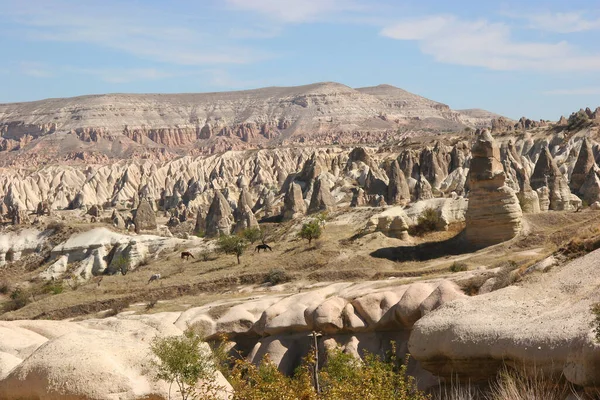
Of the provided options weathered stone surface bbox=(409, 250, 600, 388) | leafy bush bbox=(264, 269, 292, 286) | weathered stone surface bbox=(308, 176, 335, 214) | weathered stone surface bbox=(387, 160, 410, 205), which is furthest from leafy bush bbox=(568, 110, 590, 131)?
weathered stone surface bbox=(409, 250, 600, 388)

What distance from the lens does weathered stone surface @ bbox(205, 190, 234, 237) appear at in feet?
236

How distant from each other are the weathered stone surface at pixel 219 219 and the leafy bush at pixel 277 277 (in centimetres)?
3008

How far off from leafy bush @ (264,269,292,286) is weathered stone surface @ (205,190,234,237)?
30082 millimetres

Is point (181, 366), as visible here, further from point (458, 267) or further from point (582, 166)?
point (582, 166)

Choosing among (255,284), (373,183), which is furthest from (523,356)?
(373,183)

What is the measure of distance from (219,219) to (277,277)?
3381cm

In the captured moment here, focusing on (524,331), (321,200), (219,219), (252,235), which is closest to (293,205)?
(321,200)

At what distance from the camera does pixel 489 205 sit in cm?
4034

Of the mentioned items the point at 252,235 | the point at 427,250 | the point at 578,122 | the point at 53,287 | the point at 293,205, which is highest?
the point at 578,122

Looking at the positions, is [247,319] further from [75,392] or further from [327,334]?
[75,392]

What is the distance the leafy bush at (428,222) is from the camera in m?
45.8

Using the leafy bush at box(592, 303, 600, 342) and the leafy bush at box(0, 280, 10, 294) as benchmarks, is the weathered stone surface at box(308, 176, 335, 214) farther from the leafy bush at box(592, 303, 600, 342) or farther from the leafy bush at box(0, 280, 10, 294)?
the leafy bush at box(592, 303, 600, 342)

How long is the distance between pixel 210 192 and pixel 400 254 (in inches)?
2738

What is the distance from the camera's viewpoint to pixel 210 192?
361 feet
